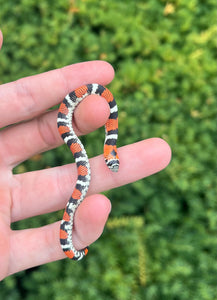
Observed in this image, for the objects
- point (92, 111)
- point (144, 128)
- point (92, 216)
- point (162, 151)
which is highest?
point (92, 111)

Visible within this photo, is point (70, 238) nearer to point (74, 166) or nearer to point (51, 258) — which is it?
point (51, 258)

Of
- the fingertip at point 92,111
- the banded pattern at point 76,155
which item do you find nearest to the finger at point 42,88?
the banded pattern at point 76,155

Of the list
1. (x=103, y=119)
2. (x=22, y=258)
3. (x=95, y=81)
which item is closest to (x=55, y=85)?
(x=95, y=81)

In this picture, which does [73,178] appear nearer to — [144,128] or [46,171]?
[46,171]

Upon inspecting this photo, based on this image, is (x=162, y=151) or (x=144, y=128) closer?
(x=162, y=151)

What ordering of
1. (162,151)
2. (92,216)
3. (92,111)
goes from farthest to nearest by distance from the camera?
(162,151) < (92,111) < (92,216)

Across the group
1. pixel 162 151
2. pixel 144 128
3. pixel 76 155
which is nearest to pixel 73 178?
pixel 76 155

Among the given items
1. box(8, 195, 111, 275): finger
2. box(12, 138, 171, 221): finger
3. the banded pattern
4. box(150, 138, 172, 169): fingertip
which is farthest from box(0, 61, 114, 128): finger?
box(8, 195, 111, 275): finger
